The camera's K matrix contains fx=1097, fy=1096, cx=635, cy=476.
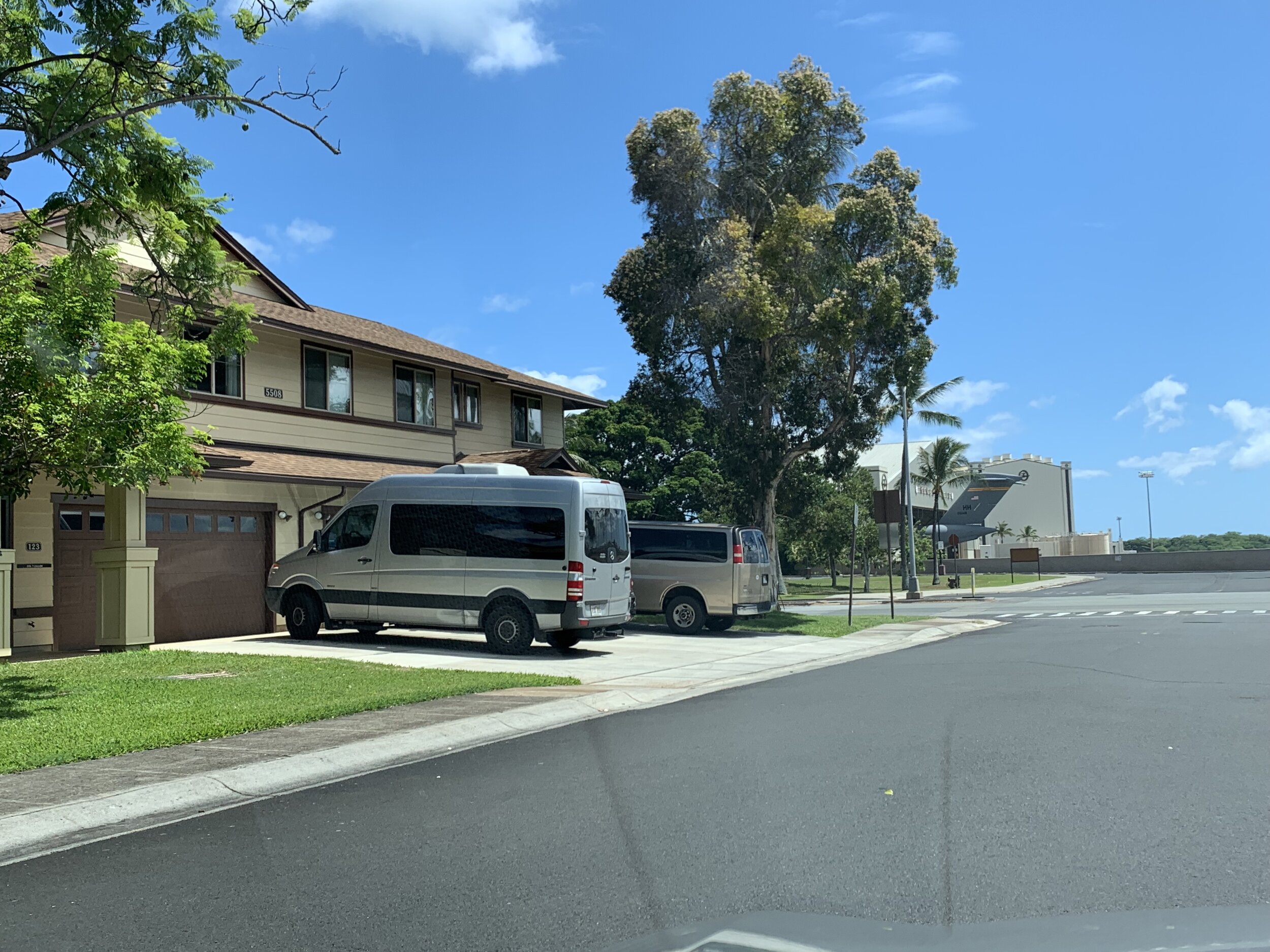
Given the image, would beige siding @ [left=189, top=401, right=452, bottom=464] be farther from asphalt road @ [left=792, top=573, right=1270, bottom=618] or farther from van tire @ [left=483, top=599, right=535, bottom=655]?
asphalt road @ [left=792, top=573, right=1270, bottom=618]

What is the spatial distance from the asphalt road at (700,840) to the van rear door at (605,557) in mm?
6475

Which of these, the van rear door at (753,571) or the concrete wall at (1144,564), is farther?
the concrete wall at (1144,564)

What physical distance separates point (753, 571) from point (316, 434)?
9.17m

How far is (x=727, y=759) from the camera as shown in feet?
26.9

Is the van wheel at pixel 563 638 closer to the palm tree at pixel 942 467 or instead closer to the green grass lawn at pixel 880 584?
the green grass lawn at pixel 880 584

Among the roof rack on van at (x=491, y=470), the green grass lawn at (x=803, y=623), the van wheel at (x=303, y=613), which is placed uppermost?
the roof rack on van at (x=491, y=470)

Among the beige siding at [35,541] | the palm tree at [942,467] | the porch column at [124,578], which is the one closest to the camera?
the porch column at [124,578]

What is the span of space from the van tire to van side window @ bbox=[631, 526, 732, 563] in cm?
505

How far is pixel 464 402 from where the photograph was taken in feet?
84.8

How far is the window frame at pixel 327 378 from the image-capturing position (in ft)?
71.3

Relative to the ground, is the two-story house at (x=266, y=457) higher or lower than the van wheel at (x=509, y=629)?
higher

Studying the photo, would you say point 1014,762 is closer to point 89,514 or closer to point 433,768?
point 433,768

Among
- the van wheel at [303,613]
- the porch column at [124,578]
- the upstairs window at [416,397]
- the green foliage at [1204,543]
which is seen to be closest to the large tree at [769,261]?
the upstairs window at [416,397]

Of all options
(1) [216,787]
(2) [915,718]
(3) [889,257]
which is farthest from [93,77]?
(3) [889,257]
